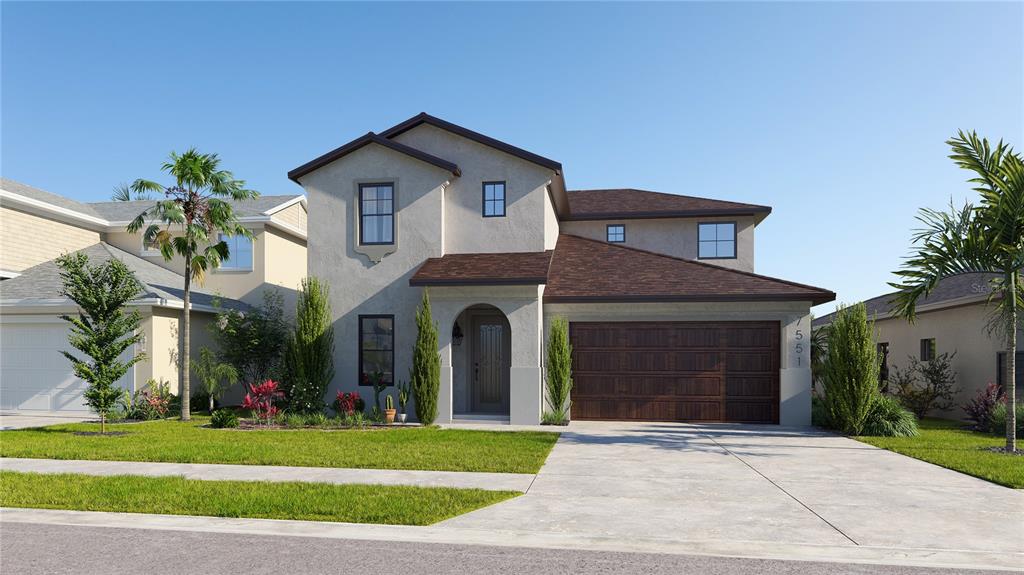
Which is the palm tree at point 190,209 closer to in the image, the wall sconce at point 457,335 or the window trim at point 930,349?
the wall sconce at point 457,335

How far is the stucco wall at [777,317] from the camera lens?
55.3 feet

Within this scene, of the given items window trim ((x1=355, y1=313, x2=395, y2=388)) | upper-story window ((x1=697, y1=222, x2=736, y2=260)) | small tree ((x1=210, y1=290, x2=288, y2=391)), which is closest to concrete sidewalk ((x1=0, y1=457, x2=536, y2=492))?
window trim ((x1=355, y1=313, x2=395, y2=388))

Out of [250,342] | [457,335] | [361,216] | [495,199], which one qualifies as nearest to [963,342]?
[495,199]

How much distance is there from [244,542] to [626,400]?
12.4 metres

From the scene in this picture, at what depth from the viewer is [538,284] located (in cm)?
1647

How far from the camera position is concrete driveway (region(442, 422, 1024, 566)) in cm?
703

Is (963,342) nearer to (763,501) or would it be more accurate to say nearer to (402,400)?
(763,501)

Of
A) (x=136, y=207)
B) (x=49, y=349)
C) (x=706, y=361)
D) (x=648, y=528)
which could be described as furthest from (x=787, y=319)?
(x=136, y=207)

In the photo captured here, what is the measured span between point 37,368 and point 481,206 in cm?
1373

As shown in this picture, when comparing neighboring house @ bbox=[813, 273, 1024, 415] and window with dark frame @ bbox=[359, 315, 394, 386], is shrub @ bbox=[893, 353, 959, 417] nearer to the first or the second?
neighboring house @ bbox=[813, 273, 1024, 415]

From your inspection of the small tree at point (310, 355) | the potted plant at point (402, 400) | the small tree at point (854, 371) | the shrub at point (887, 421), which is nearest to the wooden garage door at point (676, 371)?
the small tree at point (854, 371)

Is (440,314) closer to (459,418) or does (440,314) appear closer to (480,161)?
(459,418)

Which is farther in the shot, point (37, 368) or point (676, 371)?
point (37, 368)

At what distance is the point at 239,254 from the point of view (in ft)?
78.0
